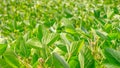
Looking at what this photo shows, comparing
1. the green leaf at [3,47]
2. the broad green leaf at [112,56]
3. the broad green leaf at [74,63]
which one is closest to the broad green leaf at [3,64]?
the green leaf at [3,47]

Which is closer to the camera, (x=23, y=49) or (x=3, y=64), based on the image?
(x=3, y=64)

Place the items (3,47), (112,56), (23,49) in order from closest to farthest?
(112,56) → (3,47) → (23,49)

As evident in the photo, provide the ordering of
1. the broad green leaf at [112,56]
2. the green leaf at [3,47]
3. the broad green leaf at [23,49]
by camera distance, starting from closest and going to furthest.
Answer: the broad green leaf at [112,56]
the green leaf at [3,47]
the broad green leaf at [23,49]

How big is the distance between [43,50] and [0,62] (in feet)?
0.49

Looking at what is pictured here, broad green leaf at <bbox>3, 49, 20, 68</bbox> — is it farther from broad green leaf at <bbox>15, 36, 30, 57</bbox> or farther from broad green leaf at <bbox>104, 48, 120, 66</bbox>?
broad green leaf at <bbox>104, 48, 120, 66</bbox>

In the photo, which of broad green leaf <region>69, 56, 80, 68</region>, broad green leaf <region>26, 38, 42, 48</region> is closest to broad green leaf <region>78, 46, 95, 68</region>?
broad green leaf <region>69, 56, 80, 68</region>

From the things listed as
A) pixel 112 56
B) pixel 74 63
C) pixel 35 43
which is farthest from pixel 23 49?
pixel 112 56

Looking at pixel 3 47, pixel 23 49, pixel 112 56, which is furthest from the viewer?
pixel 23 49

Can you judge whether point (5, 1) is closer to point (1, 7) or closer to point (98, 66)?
point (1, 7)

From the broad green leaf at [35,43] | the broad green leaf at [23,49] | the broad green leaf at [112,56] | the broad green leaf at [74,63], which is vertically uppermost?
the broad green leaf at [112,56]

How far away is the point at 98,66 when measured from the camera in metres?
1.26

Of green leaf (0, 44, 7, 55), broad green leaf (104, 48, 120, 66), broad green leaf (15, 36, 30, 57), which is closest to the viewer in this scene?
broad green leaf (104, 48, 120, 66)

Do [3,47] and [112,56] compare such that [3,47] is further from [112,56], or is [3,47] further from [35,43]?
[112,56]

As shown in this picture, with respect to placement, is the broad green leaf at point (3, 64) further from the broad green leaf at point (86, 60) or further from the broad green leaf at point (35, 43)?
the broad green leaf at point (86, 60)
